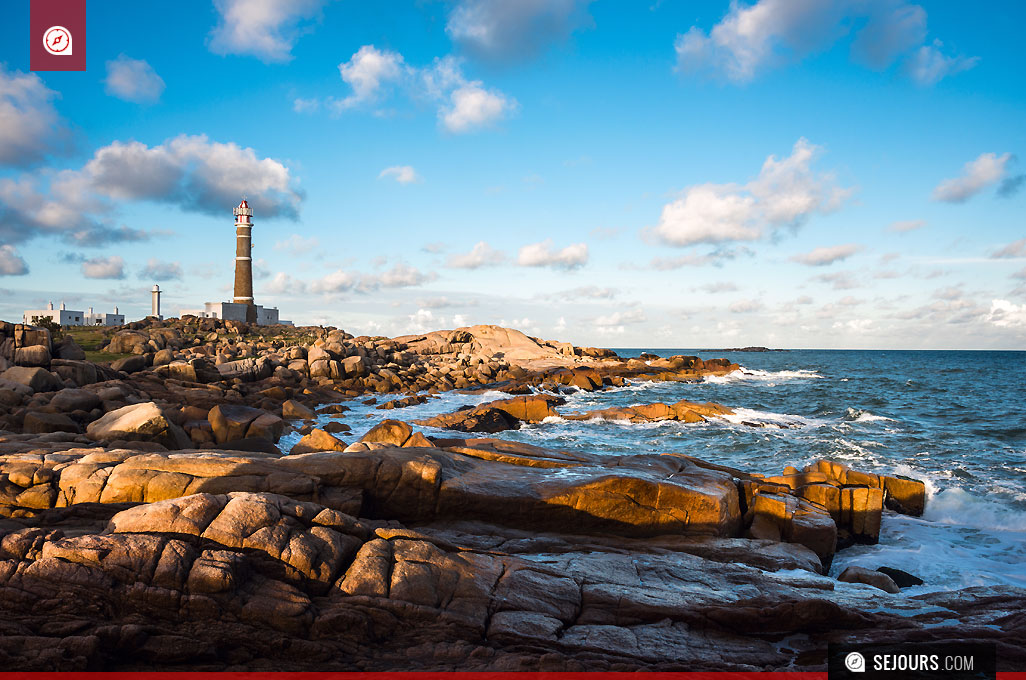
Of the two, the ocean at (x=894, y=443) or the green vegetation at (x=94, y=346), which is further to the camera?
the green vegetation at (x=94, y=346)

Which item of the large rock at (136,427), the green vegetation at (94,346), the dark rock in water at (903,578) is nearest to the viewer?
the dark rock in water at (903,578)

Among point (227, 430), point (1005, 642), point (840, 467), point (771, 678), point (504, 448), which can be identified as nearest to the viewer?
point (771, 678)

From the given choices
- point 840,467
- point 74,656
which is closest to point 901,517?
point 840,467

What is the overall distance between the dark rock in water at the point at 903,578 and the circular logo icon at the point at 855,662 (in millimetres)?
4559

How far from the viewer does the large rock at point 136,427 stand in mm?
14594

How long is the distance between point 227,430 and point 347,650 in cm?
1452

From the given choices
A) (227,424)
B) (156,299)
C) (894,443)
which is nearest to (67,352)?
(227,424)

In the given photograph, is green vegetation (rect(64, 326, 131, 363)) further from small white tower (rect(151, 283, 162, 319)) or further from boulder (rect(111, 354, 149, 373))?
small white tower (rect(151, 283, 162, 319))

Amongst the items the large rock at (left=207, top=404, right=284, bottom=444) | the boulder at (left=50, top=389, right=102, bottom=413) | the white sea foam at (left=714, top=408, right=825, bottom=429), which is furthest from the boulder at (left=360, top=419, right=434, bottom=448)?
the white sea foam at (left=714, top=408, right=825, bottom=429)

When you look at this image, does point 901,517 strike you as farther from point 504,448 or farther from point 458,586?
point 458,586

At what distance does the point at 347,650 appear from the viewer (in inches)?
256

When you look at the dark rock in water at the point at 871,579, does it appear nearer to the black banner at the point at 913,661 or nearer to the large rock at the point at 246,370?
the black banner at the point at 913,661

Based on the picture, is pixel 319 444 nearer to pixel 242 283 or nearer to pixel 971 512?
pixel 971 512

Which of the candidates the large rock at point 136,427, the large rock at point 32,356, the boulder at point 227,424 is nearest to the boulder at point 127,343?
the large rock at point 32,356
